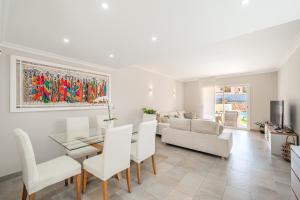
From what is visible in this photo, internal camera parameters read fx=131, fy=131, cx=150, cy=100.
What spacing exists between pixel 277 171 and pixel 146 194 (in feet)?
8.12

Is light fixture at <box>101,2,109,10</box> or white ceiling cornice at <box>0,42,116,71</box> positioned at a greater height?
light fixture at <box>101,2,109,10</box>

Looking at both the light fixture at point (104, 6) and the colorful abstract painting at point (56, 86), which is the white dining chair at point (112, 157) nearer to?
the colorful abstract painting at point (56, 86)

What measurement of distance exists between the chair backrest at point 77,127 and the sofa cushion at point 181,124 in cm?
221

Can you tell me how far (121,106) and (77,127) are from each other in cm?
158

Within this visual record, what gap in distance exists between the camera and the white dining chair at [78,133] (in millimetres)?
2252

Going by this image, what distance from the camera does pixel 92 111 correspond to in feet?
11.3

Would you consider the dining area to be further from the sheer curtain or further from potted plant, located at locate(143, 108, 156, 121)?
the sheer curtain

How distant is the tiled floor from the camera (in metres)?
1.83

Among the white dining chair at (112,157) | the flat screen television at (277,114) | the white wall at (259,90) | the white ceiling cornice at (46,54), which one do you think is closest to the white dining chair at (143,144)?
the white dining chair at (112,157)

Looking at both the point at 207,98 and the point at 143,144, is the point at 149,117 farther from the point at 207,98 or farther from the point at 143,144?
the point at 207,98

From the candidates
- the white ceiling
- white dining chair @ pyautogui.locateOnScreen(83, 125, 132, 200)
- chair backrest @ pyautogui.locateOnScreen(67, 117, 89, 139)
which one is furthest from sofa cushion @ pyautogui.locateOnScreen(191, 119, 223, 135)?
chair backrest @ pyautogui.locateOnScreen(67, 117, 89, 139)

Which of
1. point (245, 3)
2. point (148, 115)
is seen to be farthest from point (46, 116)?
point (245, 3)

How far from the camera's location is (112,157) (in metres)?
1.67

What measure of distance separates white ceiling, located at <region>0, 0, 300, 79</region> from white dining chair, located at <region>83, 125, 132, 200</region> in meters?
1.43
